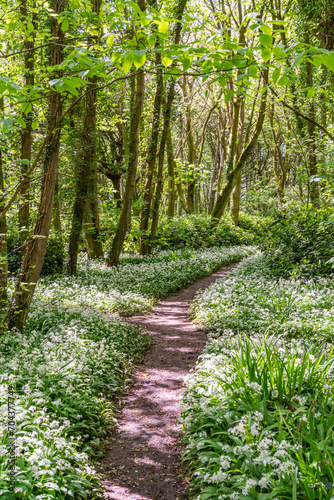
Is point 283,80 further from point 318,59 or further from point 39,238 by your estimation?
point 39,238

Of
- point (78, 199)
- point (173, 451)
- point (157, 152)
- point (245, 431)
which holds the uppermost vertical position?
point (157, 152)

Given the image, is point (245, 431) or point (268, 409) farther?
point (268, 409)

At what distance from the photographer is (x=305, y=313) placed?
21.7 feet

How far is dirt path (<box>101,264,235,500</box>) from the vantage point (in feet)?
11.4

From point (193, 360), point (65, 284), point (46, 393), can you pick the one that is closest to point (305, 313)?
point (193, 360)

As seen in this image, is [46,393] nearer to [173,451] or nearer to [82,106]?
[173,451]

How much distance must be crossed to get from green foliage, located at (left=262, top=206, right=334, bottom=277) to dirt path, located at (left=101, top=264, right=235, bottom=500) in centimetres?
390

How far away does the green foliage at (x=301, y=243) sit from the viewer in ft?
30.7

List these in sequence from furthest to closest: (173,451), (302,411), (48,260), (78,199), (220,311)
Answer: (48,260) < (78,199) < (220,311) < (173,451) < (302,411)

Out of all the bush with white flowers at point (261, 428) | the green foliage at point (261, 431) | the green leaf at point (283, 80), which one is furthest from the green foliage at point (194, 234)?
the green leaf at point (283, 80)

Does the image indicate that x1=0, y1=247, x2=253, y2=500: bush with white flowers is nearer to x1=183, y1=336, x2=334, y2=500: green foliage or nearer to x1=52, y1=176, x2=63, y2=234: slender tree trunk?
x1=183, y1=336, x2=334, y2=500: green foliage

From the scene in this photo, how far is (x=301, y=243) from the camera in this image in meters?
10.0

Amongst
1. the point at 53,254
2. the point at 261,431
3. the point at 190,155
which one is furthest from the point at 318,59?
the point at 190,155

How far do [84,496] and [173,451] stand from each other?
126 centimetres
